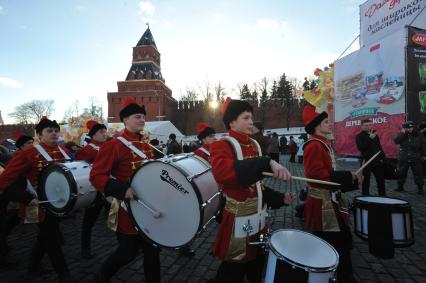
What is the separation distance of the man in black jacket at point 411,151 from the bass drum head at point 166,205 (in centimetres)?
792

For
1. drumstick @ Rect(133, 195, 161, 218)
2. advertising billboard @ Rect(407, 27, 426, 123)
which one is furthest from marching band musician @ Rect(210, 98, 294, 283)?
advertising billboard @ Rect(407, 27, 426, 123)

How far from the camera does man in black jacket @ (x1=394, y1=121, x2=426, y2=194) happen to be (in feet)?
26.6

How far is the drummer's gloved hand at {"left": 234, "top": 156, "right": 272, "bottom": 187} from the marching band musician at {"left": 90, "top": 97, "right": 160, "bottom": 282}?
1.06 metres

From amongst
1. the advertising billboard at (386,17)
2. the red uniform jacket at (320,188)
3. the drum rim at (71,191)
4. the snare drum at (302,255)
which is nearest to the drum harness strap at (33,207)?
the drum rim at (71,191)

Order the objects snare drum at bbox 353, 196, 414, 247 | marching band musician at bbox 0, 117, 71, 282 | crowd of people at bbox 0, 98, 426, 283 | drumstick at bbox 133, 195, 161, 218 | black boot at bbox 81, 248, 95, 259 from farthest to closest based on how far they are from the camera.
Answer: black boot at bbox 81, 248, 95, 259, marching band musician at bbox 0, 117, 71, 282, snare drum at bbox 353, 196, 414, 247, drumstick at bbox 133, 195, 161, 218, crowd of people at bbox 0, 98, 426, 283

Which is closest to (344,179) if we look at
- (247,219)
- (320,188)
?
(320,188)

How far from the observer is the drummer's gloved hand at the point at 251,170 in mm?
2037

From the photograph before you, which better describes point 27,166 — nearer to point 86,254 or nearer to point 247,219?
point 86,254

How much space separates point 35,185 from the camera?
375cm

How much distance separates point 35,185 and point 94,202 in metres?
0.83

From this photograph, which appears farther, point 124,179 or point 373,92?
point 373,92

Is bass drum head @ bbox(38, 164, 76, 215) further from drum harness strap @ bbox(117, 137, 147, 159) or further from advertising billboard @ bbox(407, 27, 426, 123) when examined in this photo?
advertising billboard @ bbox(407, 27, 426, 123)

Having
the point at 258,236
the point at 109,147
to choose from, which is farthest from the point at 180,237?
the point at 109,147

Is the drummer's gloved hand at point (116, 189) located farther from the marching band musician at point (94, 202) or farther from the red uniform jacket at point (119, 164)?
the marching band musician at point (94, 202)
